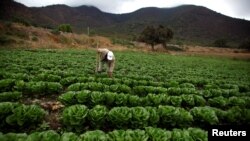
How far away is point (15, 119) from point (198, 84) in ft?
33.8

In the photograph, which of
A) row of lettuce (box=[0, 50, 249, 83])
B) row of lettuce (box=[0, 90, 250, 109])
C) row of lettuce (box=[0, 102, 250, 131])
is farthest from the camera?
row of lettuce (box=[0, 50, 249, 83])

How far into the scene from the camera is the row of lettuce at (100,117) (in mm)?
5598

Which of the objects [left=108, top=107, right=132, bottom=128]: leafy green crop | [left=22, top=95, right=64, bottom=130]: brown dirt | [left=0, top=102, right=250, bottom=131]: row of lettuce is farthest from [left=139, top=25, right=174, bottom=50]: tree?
[left=108, top=107, right=132, bottom=128]: leafy green crop

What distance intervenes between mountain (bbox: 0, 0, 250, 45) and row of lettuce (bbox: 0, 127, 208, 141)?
96527 millimetres

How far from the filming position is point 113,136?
4.66m

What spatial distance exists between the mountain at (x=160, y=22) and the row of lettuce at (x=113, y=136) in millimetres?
96527

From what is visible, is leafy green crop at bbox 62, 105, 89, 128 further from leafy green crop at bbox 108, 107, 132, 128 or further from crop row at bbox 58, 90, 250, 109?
crop row at bbox 58, 90, 250, 109

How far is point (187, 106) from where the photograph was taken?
8.38 metres

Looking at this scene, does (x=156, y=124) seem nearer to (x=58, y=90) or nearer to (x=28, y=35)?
(x=58, y=90)

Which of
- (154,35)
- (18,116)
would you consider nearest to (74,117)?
(18,116)

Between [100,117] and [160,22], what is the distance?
13250cm

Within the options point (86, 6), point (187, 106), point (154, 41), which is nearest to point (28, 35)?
point (154, 41)

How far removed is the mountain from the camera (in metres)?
115

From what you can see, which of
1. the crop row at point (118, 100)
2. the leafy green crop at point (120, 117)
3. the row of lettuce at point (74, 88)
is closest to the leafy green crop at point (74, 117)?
the leafy green crop at point (120, 117)
